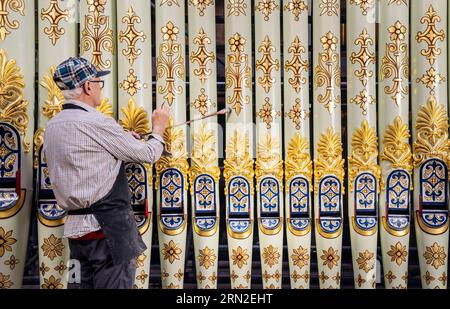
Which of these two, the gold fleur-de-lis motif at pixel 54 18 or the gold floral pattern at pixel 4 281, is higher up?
the gold fleur-de-lis motif at pixel 54 18

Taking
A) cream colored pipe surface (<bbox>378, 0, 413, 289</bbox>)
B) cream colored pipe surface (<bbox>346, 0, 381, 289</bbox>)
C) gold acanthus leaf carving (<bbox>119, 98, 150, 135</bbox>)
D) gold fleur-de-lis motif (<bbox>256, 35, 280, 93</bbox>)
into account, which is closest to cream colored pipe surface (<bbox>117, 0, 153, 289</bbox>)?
gold acanthus leaf carving (<bbox>119, 98, 150, 135</bbox>)

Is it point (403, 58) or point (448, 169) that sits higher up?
point (403, 58)

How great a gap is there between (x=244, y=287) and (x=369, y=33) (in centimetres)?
109

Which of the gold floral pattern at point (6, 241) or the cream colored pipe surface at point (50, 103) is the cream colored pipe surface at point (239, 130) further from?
the gold floral pattern at point (6, 241)

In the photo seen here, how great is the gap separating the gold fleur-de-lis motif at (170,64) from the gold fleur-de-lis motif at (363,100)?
67 centimetres

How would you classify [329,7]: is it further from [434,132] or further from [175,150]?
[175,150]

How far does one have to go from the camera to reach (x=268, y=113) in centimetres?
247

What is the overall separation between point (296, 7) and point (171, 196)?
87 cm

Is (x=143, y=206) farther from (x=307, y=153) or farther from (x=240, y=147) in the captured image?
(x=307, y=153)

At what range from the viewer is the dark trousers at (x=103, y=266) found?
213cm

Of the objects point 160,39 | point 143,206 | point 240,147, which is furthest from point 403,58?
point 143,206

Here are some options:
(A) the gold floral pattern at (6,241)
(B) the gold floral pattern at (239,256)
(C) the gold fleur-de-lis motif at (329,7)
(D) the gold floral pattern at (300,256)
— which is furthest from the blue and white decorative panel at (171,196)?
(C) the gold fleur-de-lis motif at (329,7)

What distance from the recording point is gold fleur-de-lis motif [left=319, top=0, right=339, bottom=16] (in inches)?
97.1

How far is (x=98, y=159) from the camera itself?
6.95 feet
